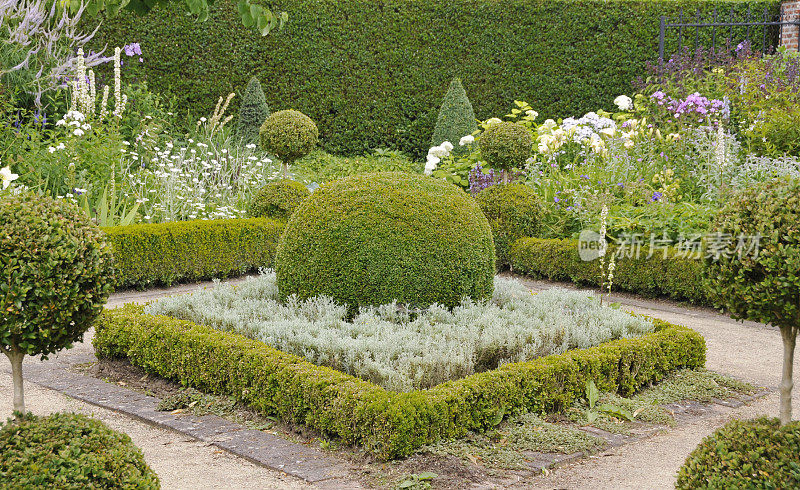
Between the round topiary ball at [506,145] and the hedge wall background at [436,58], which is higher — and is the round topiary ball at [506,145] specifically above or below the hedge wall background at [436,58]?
below

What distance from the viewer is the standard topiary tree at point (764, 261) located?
2852 mm

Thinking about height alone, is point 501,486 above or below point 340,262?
below

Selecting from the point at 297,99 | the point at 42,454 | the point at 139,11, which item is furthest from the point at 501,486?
the point at 297,99

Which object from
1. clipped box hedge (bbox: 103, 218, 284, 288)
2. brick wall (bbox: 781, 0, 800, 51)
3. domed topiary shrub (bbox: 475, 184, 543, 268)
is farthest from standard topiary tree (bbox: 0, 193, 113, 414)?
brick wall (bbox: 781, 0, 800, 51)

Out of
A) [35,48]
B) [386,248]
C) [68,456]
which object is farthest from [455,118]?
[68,456]

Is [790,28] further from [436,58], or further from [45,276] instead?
[45,276]

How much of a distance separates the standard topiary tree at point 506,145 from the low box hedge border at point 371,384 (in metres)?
3.68

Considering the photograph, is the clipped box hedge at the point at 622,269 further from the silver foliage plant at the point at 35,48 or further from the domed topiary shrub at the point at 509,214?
the silver foliage plant at the point at 35,48

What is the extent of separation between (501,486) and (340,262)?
206 cm

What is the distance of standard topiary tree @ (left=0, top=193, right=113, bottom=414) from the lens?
2.76 m

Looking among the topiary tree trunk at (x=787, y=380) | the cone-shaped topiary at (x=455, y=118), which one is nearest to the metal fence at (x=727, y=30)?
the cone-shaped topiary at (x=455, y=118)

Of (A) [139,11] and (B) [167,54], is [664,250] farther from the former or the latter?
(B) [167,54]

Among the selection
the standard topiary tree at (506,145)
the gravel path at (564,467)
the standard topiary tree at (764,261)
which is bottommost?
the gravel path at (564,467)

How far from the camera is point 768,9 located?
1370 cm
